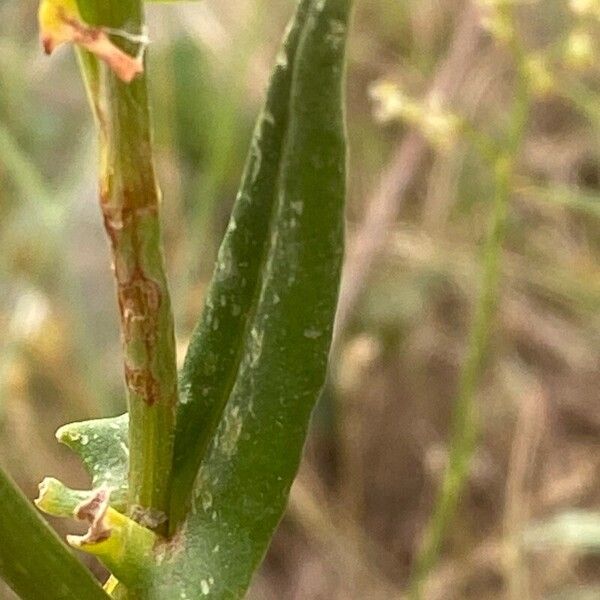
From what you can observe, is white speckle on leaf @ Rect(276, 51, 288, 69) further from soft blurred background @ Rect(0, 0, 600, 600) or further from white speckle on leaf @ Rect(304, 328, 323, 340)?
soft blurred background @ Rect(0, 0, 600, 600)

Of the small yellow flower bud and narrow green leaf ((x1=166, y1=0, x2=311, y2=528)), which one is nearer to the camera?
narrow green leaf ((x1=166, y1=0, x2=311, y2=528))

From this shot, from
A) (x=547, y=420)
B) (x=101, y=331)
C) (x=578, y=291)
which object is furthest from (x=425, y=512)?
(x=101, y=331)

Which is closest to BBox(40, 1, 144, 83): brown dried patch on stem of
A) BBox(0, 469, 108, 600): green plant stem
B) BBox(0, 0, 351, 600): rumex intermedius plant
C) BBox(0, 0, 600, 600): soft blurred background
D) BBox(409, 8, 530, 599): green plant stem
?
BBox(0, 0, 351, 600): rumex intermedius plant

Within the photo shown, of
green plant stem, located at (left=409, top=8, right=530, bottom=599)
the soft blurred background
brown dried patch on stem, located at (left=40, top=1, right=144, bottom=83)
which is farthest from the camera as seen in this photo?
the soft blurred background

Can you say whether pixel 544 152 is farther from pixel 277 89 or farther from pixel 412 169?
pixel 277 89

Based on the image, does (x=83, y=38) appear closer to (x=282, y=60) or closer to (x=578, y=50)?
(x=282, y=60)
